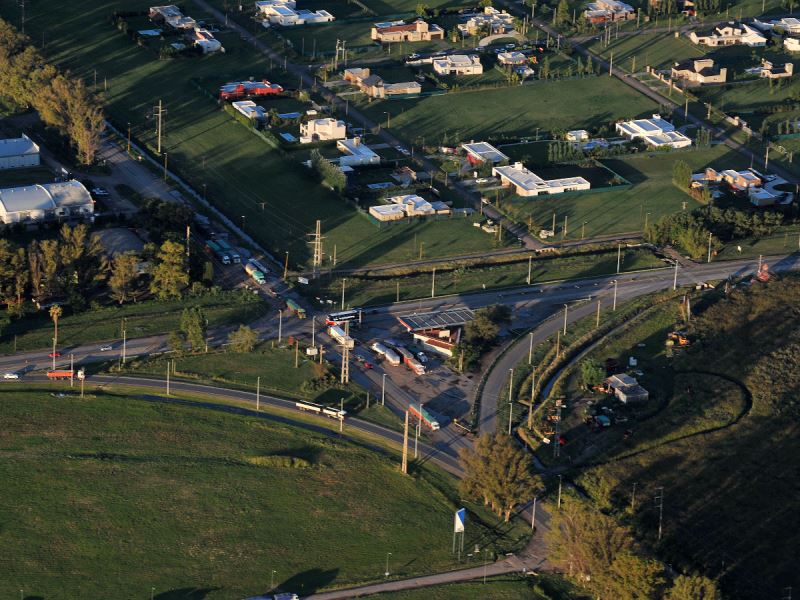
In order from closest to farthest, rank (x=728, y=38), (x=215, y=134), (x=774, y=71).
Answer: (x=215, y=134), (x=774, y=71), (x=728, y=38)

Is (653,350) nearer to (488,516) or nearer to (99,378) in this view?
(488,516)

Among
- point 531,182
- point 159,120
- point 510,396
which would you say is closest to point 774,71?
point 531,182

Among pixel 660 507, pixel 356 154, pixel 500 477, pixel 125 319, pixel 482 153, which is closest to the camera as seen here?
pixel 500 477

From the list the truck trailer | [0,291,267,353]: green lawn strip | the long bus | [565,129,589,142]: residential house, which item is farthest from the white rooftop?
the truck trailer

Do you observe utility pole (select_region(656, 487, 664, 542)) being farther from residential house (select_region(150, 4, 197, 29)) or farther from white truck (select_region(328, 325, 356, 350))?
A: residential house (select_region(150, 4, 197, 29))

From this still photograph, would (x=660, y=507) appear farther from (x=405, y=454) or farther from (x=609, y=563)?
(x=405, y=454)

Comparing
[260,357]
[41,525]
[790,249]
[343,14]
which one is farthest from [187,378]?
[343,14]

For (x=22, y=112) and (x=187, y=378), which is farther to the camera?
(x=22, y=112)
